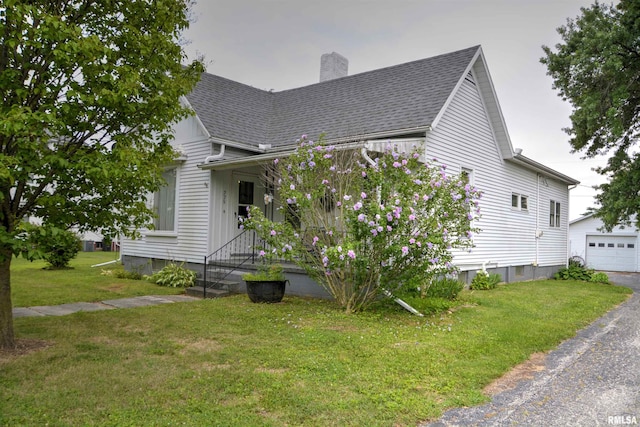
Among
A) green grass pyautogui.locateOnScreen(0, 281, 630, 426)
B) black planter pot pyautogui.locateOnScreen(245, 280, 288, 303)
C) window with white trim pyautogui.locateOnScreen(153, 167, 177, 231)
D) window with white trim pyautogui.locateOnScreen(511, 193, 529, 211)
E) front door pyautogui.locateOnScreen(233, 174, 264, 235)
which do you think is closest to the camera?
green grass pyautogui.locateOnScreen(0, 281, 630, 426)

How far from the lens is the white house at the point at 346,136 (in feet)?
34.2

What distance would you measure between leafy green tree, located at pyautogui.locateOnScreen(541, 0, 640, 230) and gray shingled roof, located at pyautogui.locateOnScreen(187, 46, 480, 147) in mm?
4987

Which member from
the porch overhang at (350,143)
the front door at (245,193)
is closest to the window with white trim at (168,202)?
the porch overhang at (350,143)

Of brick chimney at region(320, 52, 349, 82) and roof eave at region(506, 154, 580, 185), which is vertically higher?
brick chimney at region(320, 52, 349, 82)

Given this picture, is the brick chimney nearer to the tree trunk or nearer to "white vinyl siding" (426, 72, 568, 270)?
"white vinyl siding" (426, 72, 568, 270)

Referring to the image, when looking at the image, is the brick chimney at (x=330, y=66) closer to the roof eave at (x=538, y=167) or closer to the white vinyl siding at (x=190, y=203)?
the white vinyl siding at (x=190, y=203)

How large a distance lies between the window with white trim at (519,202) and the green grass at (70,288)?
10.6 meters

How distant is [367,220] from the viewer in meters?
6.85

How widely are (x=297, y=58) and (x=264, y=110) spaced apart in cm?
416

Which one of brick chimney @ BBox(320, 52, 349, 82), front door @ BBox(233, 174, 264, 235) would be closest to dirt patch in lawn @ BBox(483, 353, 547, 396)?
front door @ BBox(233, 174, 264, 235)

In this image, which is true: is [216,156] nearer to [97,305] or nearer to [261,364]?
[97,305]

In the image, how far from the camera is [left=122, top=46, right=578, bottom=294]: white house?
1041cm

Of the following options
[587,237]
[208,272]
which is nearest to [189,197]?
[208,272]

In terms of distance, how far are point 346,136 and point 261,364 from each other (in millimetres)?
6220
